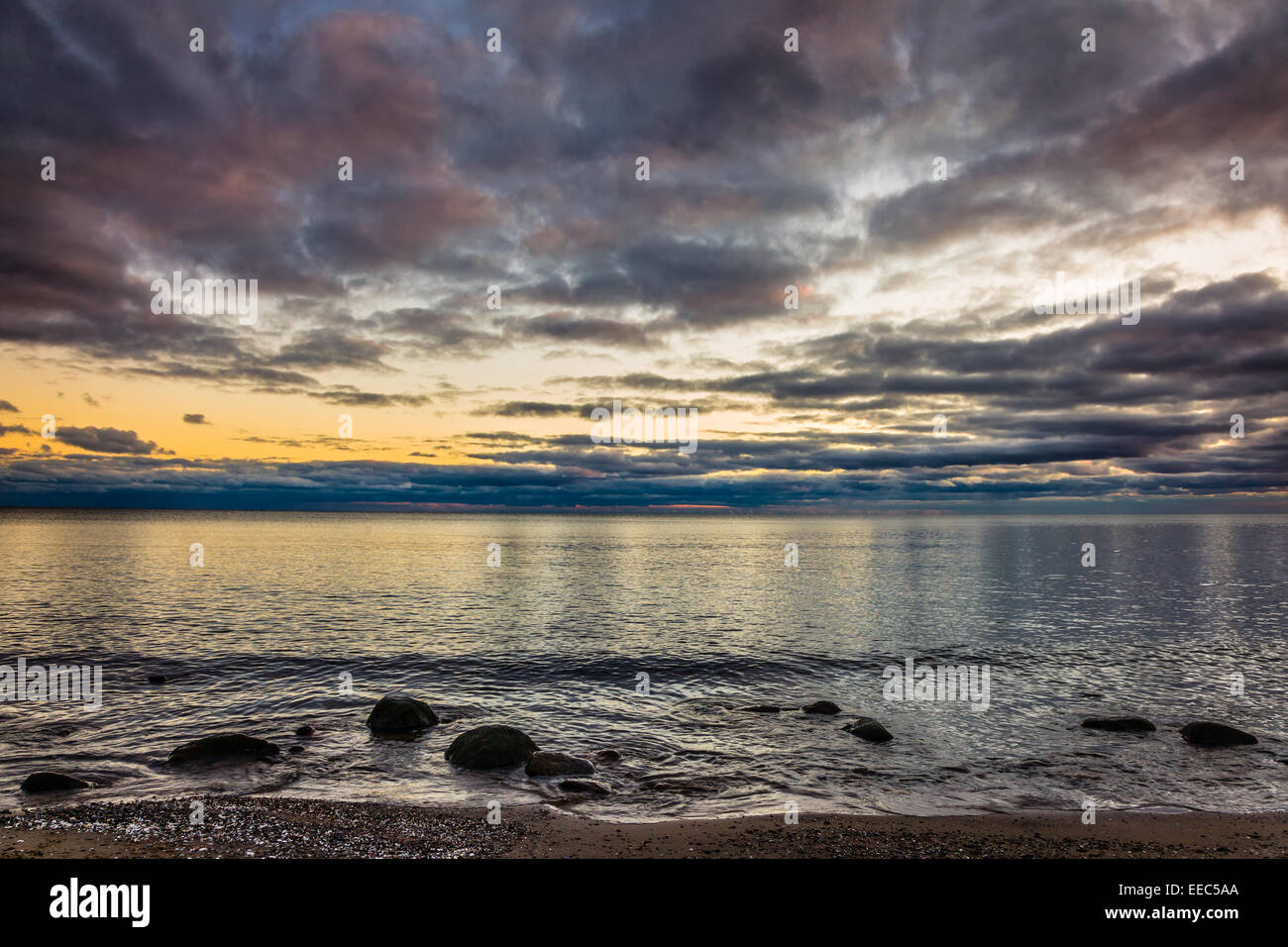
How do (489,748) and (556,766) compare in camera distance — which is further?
(489,748)

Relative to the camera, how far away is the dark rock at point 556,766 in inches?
879

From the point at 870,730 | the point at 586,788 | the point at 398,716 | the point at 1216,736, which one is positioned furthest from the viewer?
the point at 398,716

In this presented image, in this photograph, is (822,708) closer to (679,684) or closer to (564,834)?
(679,684)

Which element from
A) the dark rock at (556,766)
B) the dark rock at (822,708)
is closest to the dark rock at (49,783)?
the dark rock at (556,766)

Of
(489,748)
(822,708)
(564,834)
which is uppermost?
(564,834)

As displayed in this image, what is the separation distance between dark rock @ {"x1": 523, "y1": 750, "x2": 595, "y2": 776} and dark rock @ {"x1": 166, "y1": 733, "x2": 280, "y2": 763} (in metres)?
9.73

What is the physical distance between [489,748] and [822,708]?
1544cm

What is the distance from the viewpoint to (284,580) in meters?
88.3

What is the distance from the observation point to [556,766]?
74.0ft

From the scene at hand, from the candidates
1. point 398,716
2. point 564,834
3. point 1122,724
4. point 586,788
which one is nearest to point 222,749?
point 398,716

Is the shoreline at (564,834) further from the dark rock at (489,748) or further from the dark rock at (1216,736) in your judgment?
the dark rock at (1216,736)

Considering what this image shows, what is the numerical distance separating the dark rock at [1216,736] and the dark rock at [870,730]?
1142 centimetres
